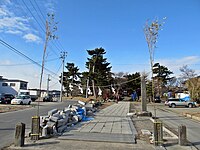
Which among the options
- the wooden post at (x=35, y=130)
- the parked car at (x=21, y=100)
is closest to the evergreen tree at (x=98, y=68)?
the parked car at (x=21, y=100)

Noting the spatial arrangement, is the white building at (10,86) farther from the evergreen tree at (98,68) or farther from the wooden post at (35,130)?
the wooden post at (35,130)

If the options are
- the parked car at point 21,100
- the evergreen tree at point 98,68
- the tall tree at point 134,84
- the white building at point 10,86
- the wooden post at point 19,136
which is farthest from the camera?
the white building at point 10,86

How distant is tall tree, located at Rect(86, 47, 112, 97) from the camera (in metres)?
53.4

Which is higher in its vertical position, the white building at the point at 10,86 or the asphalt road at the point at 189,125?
the white building at the point at 10,86

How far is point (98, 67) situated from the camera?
54531 millimetres

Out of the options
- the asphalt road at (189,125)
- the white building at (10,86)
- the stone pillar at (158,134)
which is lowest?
the asphalt road at (189,125)

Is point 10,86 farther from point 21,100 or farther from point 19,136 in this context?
point 19,136

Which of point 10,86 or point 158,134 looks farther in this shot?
point 10,86

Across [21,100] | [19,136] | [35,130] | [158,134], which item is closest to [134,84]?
[21,100]

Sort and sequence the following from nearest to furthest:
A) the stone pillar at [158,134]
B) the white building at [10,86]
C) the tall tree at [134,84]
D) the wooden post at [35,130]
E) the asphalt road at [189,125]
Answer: the stone pillar at [158,134], the wooden post at [35,130], the asphalt road at [189,125], the tall tree at [134,84], the white building at [10,86]

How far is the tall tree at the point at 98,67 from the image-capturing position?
53.4 meters

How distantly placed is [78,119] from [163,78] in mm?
56910

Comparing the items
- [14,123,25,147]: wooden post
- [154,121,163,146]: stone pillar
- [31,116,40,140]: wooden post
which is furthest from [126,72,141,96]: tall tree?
[14,123,25,147]: wooden post

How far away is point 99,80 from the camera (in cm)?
5375
